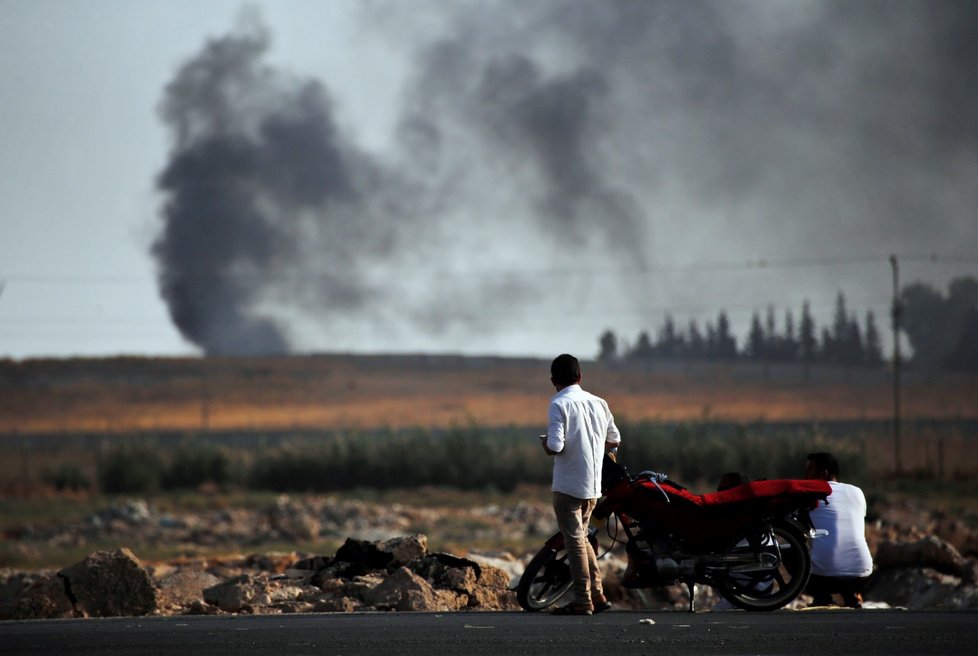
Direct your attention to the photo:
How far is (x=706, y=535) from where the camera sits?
11.8m

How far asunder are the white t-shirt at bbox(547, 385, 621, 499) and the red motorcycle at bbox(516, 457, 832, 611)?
574mm

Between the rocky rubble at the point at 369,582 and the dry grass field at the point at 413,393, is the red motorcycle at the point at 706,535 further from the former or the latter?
the dry grass field at the point at 413,393

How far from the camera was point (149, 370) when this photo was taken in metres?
95.5

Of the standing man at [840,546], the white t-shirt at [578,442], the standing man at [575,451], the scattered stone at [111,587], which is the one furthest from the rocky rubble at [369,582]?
the standing man at [840,546]

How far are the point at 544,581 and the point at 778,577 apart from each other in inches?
77.2

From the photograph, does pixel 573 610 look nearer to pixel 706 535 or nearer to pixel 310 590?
pixel 706 535

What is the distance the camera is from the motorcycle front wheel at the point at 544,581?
1184 centimetres

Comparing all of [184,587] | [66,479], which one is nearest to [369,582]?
[184,587]

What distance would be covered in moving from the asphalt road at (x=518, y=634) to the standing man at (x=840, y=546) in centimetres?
35

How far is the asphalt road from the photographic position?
966 centimetres

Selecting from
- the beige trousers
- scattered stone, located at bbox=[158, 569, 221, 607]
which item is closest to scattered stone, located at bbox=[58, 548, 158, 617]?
scattered stone, located at bbox=[158, 569, 221, 607]

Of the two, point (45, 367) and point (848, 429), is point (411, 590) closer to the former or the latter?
point (848, 429)

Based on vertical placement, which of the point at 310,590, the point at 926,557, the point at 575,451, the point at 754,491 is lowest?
the point at 926,557

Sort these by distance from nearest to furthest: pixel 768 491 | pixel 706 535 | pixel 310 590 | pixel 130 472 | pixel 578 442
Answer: pixel 578 442 < pixel 768 491 < pixel 706 535 < pixel 310 590 < pixel 130 472
